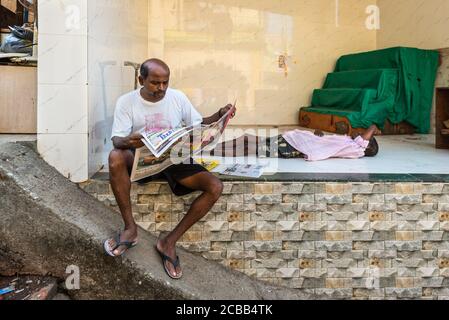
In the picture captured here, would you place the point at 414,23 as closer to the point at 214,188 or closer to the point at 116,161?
the point at 214,188

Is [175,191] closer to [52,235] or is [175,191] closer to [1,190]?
[52,235]

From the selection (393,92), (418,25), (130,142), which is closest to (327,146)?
(130,142)

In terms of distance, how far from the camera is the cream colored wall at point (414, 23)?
464 centimetres

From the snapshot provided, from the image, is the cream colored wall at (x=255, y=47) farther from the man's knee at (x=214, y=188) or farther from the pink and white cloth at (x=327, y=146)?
the man's knee at (x=214, y=188)

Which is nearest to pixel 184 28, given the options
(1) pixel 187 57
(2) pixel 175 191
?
(1) pixel 187 57

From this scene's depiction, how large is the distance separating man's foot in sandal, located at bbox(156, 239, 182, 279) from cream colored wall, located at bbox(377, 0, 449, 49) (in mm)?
4337

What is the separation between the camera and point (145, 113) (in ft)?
6.63

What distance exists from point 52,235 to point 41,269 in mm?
178

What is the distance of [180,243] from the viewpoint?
2.21 metres

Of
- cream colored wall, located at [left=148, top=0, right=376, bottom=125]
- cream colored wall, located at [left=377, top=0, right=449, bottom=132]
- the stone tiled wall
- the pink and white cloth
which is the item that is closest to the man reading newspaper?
the stone tiled wall

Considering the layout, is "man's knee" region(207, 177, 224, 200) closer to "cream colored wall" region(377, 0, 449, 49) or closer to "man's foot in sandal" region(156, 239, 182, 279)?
"man's foot in sandal" region(156, 239, 182, 279)

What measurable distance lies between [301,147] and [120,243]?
5.99 feet

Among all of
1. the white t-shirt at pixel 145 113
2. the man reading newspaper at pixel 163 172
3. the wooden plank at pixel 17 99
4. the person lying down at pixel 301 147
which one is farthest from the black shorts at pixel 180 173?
the wooden plank at pixel 17 99
